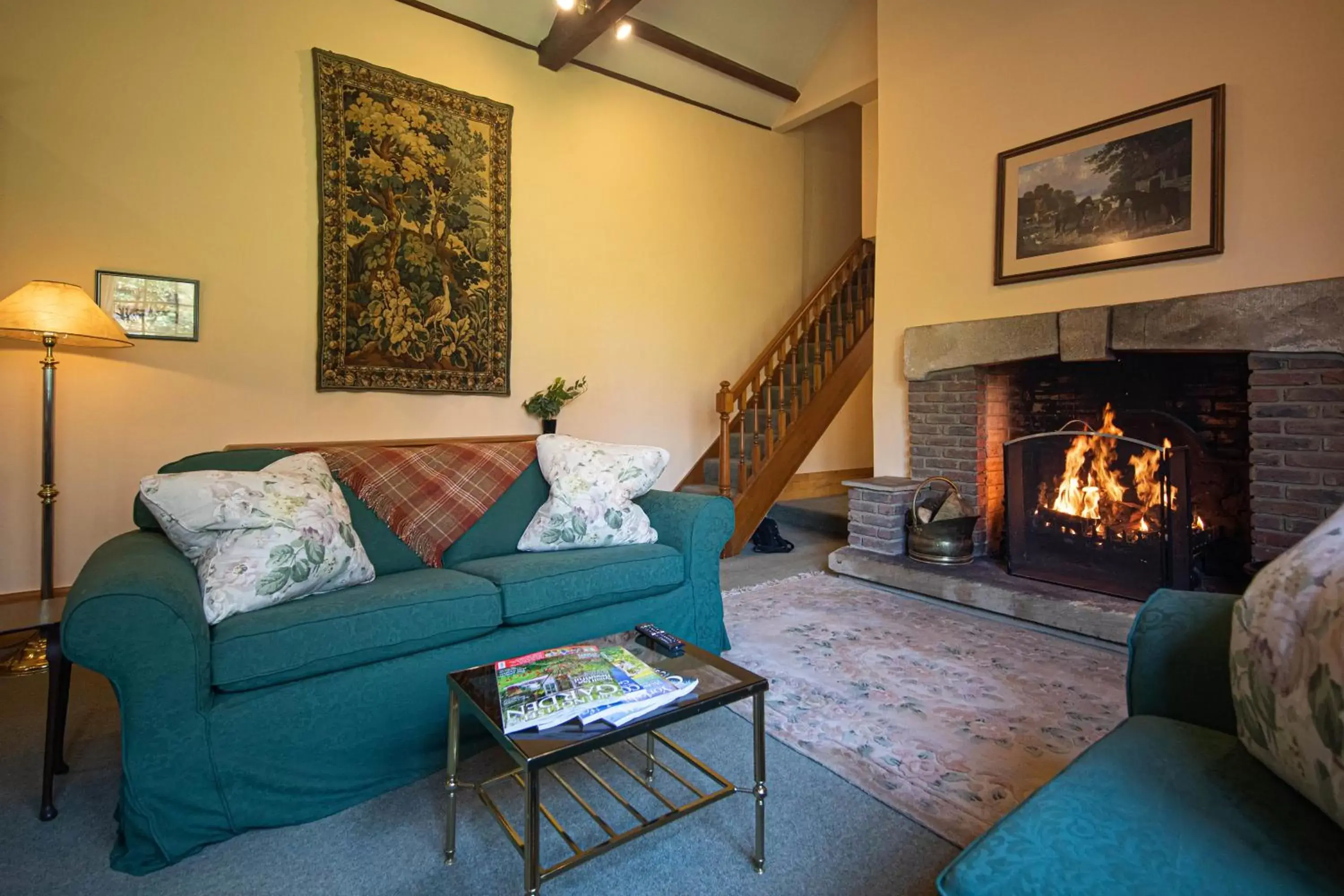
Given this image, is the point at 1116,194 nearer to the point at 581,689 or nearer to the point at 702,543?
the point at 702,543

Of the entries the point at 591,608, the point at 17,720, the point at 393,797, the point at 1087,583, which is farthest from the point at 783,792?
the point at 17,720

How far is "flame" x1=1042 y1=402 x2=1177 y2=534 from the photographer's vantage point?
2.85 m

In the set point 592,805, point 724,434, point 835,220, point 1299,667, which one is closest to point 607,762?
point 592,805

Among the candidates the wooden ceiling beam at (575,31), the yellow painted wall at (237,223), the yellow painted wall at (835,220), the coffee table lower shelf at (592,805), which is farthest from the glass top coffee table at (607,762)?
the yellow painted wall at (835,220)

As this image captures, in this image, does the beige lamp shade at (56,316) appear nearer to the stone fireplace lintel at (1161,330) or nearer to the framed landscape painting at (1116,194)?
the stone fireplace lintel at (1161,330)

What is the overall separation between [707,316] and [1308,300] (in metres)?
3.73

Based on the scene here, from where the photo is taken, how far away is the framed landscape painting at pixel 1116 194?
2721 mm

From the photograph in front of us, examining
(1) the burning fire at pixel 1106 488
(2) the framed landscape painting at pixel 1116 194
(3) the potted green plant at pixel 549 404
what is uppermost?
(2) the framed landscape painting at pixel 1116 194

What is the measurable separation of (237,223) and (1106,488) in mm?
4629

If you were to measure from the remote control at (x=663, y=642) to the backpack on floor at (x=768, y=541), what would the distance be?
2.84 metres

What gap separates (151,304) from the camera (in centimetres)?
322

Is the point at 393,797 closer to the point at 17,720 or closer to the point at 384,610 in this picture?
the point at 384,610

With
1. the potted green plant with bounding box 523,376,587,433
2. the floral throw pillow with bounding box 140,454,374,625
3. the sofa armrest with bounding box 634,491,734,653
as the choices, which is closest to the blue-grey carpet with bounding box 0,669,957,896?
the floral throw pillow with bounding box 140,454,374,625

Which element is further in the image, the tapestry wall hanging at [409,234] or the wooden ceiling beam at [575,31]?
the wooden ceiling beam at [575,31]
